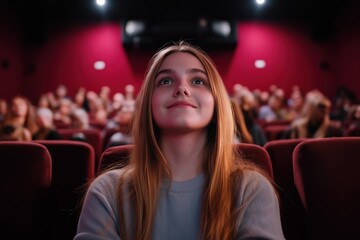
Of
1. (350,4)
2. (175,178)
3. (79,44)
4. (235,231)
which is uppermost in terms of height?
(350,4)

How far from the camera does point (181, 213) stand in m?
1.03

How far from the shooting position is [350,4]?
7590mm

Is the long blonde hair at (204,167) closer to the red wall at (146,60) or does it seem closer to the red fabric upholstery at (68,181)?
the red fabric upholstery at (68,181)

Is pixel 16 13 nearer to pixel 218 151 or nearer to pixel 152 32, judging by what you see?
pixel 152 32

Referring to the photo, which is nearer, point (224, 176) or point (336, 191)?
point (224, 176)

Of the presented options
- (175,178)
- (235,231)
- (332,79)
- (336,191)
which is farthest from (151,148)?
(332,79)

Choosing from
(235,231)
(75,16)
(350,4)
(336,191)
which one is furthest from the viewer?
(75,16)

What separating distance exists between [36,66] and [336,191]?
26.9 ft

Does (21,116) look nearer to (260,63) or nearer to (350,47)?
(260,63)

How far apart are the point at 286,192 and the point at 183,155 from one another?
54cm

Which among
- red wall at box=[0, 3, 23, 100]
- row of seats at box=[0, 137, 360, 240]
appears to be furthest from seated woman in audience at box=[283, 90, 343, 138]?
red wall at box=[0, 3, 23, 100]

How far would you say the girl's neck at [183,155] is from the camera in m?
1.11

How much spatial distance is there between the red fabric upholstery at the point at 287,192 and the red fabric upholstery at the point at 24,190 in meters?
0.78

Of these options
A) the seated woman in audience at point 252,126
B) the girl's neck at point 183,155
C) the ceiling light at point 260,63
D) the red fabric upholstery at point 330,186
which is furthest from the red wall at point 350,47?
the girl's neck at point 183,155
